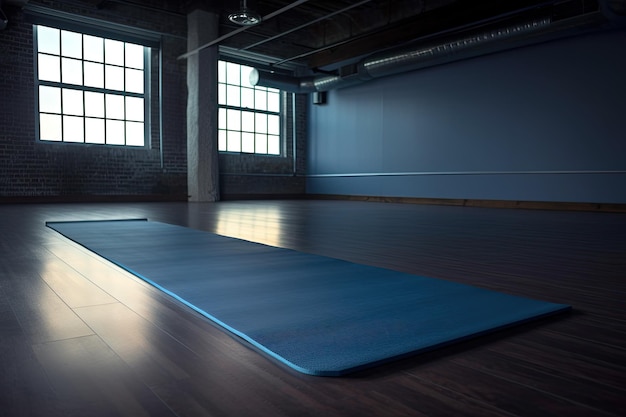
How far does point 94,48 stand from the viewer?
8.98 meters

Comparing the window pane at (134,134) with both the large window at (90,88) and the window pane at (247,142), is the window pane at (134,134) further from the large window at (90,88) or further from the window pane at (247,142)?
the window pane at (247,142)

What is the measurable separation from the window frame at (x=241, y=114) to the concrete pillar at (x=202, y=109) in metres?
0.75

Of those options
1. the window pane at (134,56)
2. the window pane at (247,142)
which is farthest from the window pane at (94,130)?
the window pane at (247,142)

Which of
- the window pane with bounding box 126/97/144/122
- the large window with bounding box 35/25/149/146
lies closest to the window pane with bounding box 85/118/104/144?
the large window with bounding box 35/25/149/146

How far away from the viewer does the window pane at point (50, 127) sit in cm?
850

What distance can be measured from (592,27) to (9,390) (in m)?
7.74

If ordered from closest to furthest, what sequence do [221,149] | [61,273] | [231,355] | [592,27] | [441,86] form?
[231,355] → [61,273] → [592,27] → [441,86] → [221,149]

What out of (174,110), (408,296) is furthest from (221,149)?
(408,296)

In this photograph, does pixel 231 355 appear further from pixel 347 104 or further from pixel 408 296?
pixel 347 104

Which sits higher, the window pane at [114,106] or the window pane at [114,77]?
the window pane at [114,77]

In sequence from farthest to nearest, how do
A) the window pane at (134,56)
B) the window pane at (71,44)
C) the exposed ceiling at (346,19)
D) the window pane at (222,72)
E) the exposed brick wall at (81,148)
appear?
the window pane at (222,72)
the window pane at (134,56)
the window pane at (71,44)
the exposed brick wall at (81,148)
the exposed ceiling at (346,19)

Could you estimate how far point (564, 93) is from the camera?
7414 mm

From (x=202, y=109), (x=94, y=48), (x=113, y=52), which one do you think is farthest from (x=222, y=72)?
(x=94, y=48)

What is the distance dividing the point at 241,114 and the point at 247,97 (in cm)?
46
